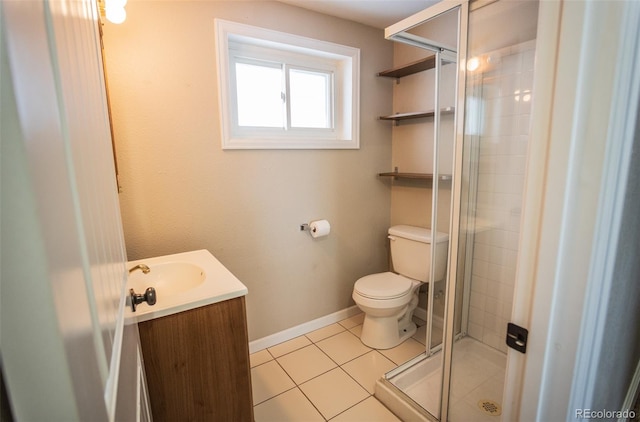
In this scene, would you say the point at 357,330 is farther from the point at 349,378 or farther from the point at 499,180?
the point at 499,180

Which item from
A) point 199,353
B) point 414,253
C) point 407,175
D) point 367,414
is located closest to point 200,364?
point 199,353

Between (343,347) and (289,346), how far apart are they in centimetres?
39

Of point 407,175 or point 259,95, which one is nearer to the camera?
point 259,95

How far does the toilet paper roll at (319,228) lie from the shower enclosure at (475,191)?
2.50ft

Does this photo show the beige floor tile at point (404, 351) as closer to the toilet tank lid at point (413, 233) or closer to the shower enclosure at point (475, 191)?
the shower enclosure at point (475, 191)

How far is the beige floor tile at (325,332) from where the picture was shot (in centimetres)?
237

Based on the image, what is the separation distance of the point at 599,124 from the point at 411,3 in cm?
192

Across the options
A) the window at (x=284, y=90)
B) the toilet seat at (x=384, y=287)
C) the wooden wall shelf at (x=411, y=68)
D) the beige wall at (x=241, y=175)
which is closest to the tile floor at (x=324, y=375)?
the beige wall at (x=241, y=175)

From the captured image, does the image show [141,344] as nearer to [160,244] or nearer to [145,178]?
[160,244]

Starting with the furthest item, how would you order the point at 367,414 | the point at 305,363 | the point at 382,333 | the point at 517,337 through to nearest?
the point at 382,333
the point at 305,363
the point at 367,414
the point at 517,337

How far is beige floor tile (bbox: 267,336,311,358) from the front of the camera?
2211 millimetres

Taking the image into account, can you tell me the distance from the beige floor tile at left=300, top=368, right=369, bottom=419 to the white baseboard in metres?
0.47

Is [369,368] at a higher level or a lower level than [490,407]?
lower

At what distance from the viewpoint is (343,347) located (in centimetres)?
225
